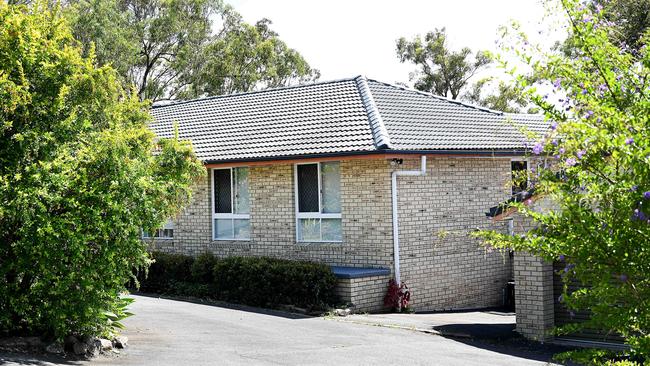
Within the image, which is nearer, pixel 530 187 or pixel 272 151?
pixel 530 187

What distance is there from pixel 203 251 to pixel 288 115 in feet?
14.0

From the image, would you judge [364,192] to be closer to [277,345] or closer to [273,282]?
[273,282]

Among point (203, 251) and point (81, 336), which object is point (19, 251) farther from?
point (203, 251)

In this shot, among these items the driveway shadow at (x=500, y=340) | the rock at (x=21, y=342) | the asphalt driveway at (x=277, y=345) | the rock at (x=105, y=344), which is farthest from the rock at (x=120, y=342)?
the driveway shadow at (x=500, y=340)

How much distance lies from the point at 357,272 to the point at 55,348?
24.7ft

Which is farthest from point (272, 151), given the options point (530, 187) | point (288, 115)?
point (530, 187)

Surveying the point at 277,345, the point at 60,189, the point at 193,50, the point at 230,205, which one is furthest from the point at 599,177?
the point at 193,50

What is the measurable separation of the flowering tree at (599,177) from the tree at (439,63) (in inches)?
1873

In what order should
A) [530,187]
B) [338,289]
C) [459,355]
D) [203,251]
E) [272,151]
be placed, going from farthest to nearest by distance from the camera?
[203,251], [272,151], [338,289], [459,355], [530,187]

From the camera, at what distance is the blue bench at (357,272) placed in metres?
16.1

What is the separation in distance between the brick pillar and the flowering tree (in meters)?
7.80

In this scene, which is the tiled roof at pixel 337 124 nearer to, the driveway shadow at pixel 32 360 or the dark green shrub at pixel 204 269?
the dark green shrub at pixel 204 269

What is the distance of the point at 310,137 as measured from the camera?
18.8m

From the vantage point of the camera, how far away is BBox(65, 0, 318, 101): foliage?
43.5 meters
